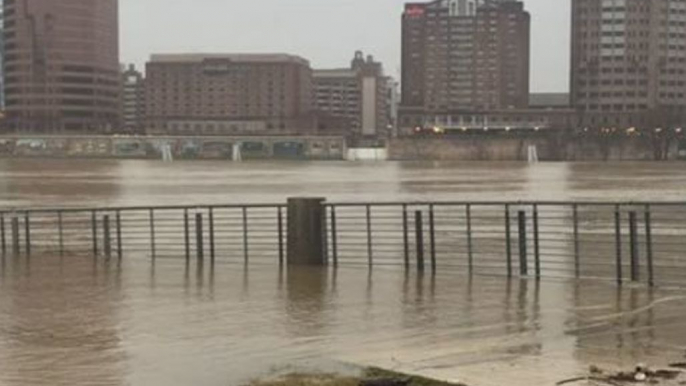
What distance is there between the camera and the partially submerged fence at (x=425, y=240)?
16.0m

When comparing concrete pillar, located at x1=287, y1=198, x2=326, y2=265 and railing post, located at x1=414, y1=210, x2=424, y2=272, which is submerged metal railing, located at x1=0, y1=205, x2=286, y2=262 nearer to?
concrete pillar, located at x1=287, y1=198, x2=326, y2=265

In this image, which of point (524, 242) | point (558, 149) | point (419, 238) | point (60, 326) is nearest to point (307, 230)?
point (419, 238)

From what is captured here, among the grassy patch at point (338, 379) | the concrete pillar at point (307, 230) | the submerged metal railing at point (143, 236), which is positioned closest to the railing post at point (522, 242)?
the concrete pillar at point (307, 230)

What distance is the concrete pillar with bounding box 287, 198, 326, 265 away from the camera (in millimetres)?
16406

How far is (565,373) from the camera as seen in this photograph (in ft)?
29.0

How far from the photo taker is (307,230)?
16.5 m

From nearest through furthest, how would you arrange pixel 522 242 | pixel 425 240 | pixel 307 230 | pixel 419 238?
pixel 522 242 < pixel 419 238 < pixel 307 230 < pixel 425 240

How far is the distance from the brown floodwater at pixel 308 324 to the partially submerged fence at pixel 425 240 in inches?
29.0

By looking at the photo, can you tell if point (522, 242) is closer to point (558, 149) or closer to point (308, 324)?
point (308, 324)

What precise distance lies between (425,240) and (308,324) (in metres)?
14.4

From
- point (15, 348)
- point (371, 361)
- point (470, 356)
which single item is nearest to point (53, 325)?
point (15, 348)

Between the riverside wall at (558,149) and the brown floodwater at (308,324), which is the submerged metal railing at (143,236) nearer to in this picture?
the brown floodwater at (308,324)

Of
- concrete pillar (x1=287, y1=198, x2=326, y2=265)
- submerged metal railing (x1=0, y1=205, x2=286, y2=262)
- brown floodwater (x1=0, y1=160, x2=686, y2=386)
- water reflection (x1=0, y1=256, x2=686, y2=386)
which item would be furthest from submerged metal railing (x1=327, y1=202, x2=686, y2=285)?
submerged metal railing (x1=0, y1=205, x2=286, y2=262)

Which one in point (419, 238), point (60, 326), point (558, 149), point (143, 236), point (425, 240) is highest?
point (419, 238)
